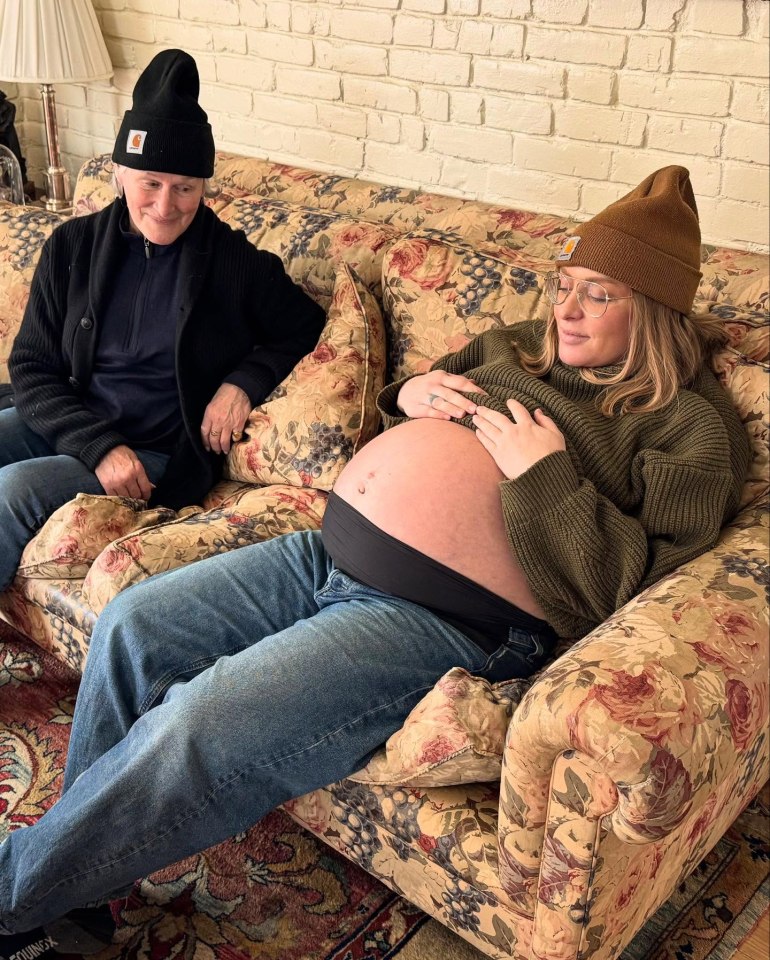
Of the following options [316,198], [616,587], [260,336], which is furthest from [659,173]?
[316,198]

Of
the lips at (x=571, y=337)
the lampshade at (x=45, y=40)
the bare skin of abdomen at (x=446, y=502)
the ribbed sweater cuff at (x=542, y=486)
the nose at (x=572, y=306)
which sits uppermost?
the lampshade at (x=45, y=40)

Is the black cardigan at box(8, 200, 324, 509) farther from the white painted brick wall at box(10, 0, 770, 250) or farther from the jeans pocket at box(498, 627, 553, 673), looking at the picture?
the jeans pocket at box(498, 627, 553, 673)

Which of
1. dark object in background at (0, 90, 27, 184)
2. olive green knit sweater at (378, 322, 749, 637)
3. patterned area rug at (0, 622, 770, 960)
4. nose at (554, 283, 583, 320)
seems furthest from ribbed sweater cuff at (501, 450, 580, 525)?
dark object in background at (0, 90, 27, 184)

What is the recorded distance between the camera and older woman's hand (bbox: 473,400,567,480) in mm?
1585

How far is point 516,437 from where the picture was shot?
1620 millimetres

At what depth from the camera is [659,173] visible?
5.50 feet

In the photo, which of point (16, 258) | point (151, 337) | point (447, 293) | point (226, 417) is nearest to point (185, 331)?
point (151, 337)

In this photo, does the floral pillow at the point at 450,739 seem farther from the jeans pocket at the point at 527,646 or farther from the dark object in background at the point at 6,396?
the dark object in background at the point at 6,396

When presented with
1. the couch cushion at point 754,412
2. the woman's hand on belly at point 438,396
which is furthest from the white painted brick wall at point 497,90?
the woman's hand on belly at point 438,396

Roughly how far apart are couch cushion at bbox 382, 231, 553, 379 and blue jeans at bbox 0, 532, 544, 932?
620 mm

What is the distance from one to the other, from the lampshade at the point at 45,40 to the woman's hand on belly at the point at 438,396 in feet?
6.20

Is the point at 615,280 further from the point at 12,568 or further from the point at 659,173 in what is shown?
the point at 12,568

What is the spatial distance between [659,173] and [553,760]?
987mm

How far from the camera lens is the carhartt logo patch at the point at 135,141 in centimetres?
199
